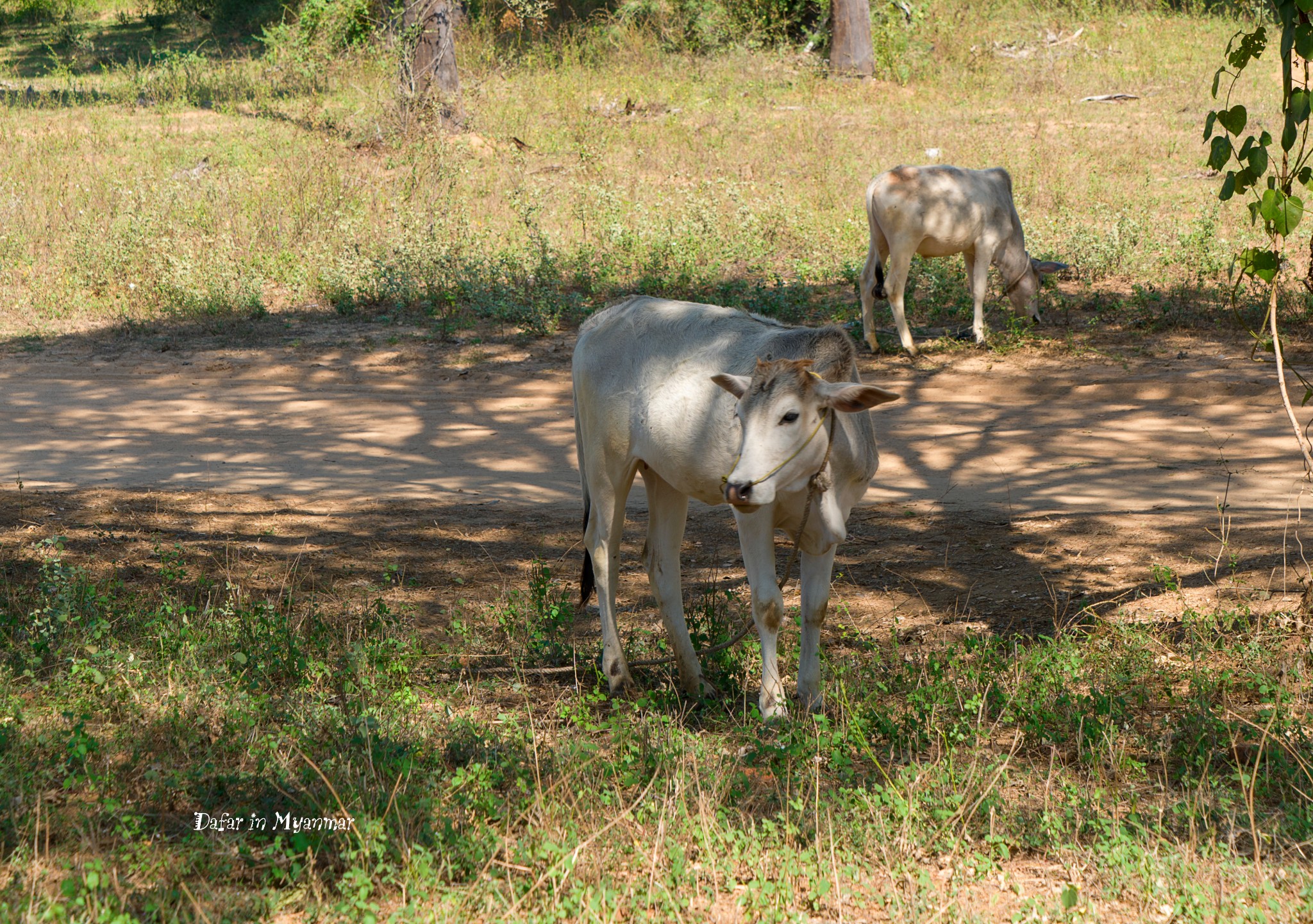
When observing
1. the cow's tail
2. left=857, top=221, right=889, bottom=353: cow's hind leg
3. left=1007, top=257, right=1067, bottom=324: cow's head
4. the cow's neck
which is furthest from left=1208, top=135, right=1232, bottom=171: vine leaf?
left=1007, top=257, right=1067, bottom=324: cow's head

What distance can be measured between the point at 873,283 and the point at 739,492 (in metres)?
8.00

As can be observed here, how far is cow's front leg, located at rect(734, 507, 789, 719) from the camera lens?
4.51m

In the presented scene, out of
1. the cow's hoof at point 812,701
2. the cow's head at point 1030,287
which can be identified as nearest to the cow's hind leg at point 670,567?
the cow's hoof at point 812,701

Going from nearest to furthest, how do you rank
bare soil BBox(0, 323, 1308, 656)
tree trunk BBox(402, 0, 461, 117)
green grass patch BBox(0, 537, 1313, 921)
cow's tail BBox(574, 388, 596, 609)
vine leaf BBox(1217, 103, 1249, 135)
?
1. green grass patch BBox(0, 537, 1313, 921)
2. vine leaf BBox(1217, 103, 1249, 135)
3. cow's tail BBox(574, 388, 596, 609)
4. bare soil BBox(0, 323, 1308, 656)
5. tree trunk BBox(402, 0, 461, 117)

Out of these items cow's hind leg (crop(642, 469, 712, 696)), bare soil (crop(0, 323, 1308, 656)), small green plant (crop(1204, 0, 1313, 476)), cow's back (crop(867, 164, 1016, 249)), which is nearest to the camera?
small green plant (crop(1204, 0, 1313, 476))

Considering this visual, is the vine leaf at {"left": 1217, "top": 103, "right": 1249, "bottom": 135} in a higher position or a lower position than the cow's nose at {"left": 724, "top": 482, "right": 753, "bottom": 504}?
higher

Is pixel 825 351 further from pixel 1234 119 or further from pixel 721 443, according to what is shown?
pixel 1234 119

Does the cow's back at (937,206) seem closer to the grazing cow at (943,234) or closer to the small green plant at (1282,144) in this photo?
the grazing cow at (943,234)

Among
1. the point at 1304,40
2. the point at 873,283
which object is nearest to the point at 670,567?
the point at 1304,40

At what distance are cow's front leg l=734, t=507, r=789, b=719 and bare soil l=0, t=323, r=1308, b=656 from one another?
1.03 m

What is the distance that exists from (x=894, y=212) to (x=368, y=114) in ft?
34.1

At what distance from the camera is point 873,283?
11.5 metres

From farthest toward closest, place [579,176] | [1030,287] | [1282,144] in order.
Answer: [579,176]
[1030,287]
[1282,144]

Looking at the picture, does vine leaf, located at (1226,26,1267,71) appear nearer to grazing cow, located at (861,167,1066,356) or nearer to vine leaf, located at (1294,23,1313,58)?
vine leaf, located at (1294,23,1313,58)
